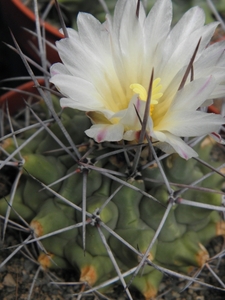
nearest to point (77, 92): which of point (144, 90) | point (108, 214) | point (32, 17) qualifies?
point (144, 90)

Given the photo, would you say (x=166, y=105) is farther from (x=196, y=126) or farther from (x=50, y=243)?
(x=50, y=243)

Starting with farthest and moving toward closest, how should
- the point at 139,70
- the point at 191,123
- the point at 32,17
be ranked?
the point at 32,17 → the point at 139,70 → the point at 191,123

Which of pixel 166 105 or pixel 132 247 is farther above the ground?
pixel 166 105

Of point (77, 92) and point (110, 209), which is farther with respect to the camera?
point (110, 209)

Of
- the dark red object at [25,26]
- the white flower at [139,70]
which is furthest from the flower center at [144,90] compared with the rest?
the dark red object at [25,26]

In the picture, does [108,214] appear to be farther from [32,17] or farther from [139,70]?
[32,17]

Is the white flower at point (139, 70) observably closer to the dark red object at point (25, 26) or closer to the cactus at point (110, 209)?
the cactus at point (110, 209)

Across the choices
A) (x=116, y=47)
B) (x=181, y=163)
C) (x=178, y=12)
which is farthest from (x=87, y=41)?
(x=178, y=12)
